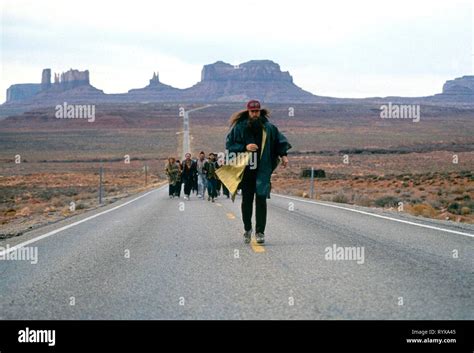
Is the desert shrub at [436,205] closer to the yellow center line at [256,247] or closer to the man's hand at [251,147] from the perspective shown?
the yellow center line at [256,247]

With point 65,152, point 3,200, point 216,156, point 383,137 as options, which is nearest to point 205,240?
point 216,156

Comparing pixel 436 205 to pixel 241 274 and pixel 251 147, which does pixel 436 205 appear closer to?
pixel 251 147

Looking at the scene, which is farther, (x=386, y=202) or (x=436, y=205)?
(x=386, y=202)

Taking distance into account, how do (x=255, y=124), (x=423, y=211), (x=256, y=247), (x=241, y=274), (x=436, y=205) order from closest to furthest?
(x=241, y=274) < (x=255, y=124) < (x=256, y=247) < (x=423, y=211) < (x=436, y=205)

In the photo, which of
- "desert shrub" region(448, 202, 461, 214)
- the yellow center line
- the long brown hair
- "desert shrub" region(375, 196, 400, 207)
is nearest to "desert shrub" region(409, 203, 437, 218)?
"desert shrub" region(448, 202, 461, 214)

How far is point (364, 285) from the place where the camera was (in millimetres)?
7723

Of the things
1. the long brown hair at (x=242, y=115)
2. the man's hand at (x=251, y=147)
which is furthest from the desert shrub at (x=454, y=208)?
the man's hand at (x=251, y=147)

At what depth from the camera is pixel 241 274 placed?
8.47 metres

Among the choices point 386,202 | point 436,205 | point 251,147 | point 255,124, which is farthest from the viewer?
point 386,202

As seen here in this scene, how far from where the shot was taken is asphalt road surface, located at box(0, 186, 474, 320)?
6.66m

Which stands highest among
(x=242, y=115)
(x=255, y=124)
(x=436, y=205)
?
(x=242, y=115)
